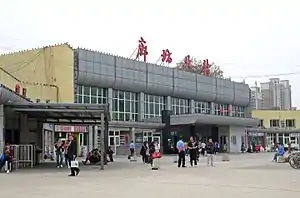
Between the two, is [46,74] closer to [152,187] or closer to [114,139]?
[114,139]

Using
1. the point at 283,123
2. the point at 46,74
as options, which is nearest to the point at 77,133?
the point at 46,74

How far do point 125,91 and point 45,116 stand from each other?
2429cm

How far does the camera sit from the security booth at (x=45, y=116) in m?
25.6

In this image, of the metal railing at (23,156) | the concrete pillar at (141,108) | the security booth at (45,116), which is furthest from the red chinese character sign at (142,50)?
the metal railing at (23,156)

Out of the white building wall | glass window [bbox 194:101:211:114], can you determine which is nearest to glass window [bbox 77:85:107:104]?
glass window [bbox 194:101:211:114]

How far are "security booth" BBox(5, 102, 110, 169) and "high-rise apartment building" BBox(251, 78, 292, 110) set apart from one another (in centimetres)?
8867

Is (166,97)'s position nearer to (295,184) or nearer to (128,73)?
(128,73)

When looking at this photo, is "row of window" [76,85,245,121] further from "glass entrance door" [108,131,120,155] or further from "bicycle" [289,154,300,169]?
"bicycle" [289,154,300,169]

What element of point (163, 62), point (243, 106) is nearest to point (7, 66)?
point (163, 62)

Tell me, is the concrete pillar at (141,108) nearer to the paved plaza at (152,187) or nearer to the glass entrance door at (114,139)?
the glass entrance door at (114,139)

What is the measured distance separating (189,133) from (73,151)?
119 ft

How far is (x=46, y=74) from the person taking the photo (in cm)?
5025

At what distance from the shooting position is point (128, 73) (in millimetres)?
54469

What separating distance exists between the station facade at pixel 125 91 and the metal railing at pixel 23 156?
16.1 meters
